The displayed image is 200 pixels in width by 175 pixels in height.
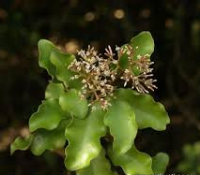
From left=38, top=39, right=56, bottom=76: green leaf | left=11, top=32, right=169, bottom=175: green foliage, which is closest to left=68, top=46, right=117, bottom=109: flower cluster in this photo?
left=11, top=32, right=169, bottom=175: green foliage

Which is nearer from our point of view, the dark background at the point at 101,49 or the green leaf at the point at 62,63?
the green leaf at the point at 62,63

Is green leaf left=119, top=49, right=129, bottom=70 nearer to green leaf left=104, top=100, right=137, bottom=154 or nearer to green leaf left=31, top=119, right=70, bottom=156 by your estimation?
green leaf left=104, top=100, right=137, bottom=154

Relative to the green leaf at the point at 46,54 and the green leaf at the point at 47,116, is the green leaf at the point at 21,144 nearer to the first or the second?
the green leaf at the point at 47,116

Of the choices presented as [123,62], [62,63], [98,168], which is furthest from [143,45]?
[98,168]

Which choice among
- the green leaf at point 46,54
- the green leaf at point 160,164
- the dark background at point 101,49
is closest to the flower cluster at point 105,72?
the green leaf at point 46,54

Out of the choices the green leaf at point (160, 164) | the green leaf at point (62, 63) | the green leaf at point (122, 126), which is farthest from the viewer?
the green leaf at point (160, 164)

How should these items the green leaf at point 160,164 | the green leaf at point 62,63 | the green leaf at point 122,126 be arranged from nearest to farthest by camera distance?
the green leaf at point 122,126 → the green leaf at point 62,63 → the green leaf at point 160,164

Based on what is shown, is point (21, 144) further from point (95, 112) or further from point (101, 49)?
point (101, 49)
